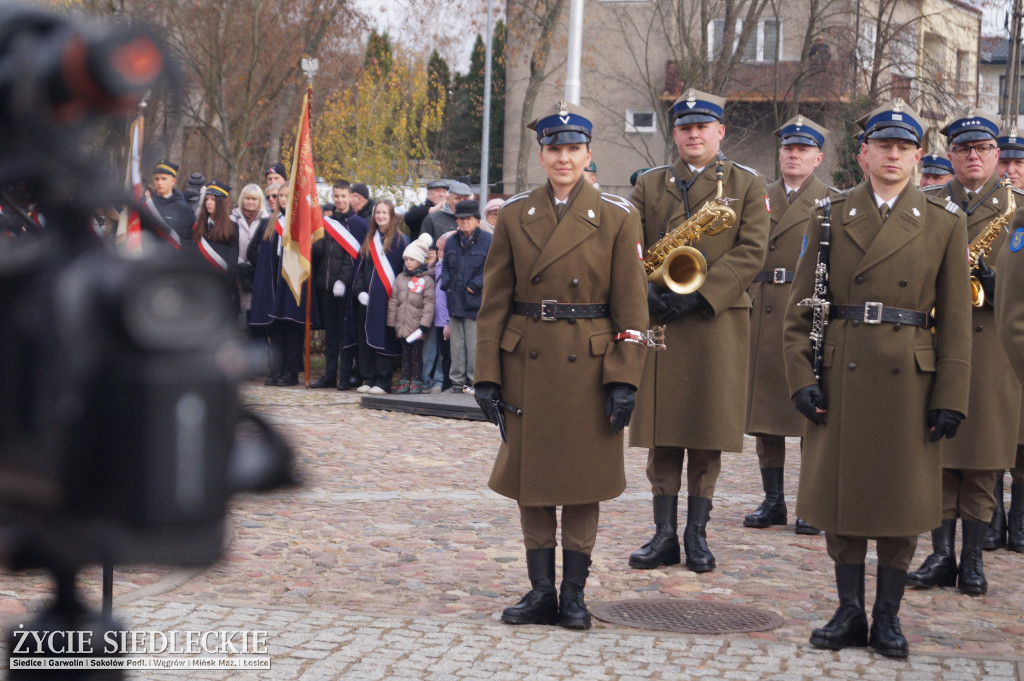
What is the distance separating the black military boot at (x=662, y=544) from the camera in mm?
7145

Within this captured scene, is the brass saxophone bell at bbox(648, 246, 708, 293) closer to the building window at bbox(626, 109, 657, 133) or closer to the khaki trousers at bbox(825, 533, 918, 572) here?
the khaki trousers at bbox(825, 533, 918, 572)

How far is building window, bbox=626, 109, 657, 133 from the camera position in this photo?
43219 millimetres

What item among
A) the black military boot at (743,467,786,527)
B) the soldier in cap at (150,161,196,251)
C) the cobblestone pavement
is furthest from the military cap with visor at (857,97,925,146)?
the soldier in cap at (150,161,196,251)

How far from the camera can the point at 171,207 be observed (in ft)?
7.81

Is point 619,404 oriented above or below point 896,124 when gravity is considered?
below

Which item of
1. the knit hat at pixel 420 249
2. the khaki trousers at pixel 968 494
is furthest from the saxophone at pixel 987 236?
the knit hat at pixel 420 249

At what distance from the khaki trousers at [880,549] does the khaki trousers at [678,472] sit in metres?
1.57

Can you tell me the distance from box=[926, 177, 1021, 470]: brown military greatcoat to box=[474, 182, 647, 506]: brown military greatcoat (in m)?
2.19

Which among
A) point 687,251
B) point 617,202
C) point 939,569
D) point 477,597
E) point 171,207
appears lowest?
point 477,597

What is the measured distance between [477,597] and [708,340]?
199 cm

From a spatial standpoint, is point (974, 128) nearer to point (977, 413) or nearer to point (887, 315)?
point (977, 413)

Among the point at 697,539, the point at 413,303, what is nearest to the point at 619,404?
the point at 697,539

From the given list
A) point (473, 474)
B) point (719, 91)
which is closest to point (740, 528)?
point (473, 474)

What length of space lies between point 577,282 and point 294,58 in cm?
2329
